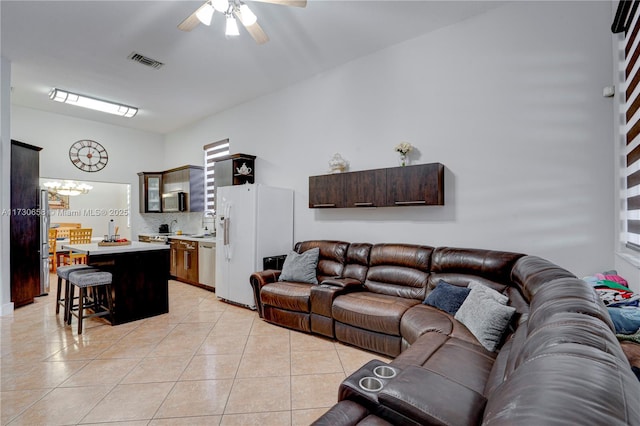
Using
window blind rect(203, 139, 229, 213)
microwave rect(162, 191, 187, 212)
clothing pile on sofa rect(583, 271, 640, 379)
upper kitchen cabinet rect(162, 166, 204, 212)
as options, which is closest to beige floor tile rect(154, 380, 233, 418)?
clothing pile on sofa rect(583, 271, 640, 379)

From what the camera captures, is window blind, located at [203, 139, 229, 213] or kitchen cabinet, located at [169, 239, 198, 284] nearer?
kitchen cabinet, located at [169, 239, 198, 284]

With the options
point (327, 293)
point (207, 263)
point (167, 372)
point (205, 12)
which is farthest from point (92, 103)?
point (327, 293)

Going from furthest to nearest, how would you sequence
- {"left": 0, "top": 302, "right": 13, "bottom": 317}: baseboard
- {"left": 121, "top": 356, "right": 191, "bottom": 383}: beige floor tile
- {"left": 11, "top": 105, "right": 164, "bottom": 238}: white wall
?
{"left": 11, "top": 105, "right": 164, "bottom": 238}: white wall → {"left": 0, "top": 302, "right": 13, "bottom": 317}: baseboard → {"left": 121, "top": 356, "right": 191, "bottom": 383}: beige floor tile

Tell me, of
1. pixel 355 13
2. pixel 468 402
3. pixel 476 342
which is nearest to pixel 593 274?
pixel 476 342

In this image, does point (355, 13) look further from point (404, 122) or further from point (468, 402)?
point (468, 402)

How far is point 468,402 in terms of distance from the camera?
1.18 metres

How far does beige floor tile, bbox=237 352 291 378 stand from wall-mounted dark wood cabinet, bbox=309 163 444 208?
6.38 feet

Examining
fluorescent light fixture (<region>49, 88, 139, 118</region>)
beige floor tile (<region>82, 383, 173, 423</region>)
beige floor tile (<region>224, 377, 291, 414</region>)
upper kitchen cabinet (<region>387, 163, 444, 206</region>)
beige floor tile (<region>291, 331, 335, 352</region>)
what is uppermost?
fluorescent light fixture (<region>49, 88, 139, 118</region>)

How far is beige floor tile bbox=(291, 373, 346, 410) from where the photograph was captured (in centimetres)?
209

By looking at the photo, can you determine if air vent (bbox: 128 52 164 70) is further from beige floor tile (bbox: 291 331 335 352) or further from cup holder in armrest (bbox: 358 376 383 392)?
cup holder in armrest (bbox: 358 376 383 392)

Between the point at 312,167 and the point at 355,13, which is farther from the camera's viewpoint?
the point at 312,167

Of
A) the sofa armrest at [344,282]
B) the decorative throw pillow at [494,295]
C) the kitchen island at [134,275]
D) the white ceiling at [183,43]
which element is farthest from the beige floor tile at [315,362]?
the white ceiling at [183,43]

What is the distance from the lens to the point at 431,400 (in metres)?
1.16

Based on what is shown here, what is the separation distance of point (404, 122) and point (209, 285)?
13.6 ft
